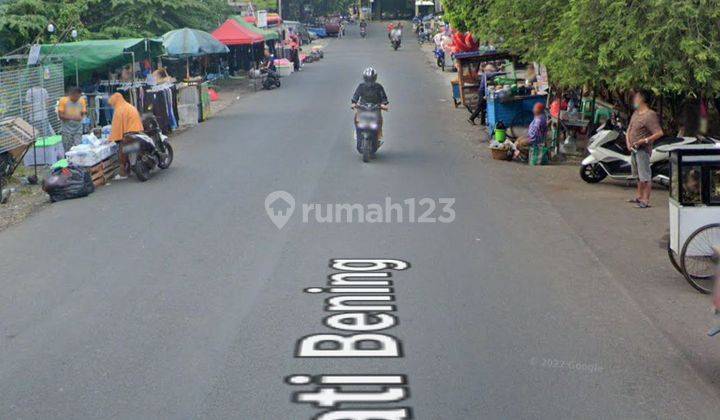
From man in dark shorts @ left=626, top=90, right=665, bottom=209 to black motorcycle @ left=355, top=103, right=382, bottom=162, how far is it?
5.62 metres

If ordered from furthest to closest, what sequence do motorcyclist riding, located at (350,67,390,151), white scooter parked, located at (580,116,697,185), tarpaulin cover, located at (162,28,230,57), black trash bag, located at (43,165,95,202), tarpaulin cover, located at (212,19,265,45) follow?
tarpaulin cover, located at (212,19,265,45) < tarpaulin cover, located at (162,28,230,57) < motorcyclist riding, located at (350,67,390,151) < white scooter parked, located at (580,116,697,185) < black trash bag, located at (43,165,95,202)

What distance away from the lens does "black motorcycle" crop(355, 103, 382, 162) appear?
59.8 ft

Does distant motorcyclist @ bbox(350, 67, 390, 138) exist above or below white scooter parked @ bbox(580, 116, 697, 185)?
above

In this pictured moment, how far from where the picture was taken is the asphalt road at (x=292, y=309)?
6.72 metres

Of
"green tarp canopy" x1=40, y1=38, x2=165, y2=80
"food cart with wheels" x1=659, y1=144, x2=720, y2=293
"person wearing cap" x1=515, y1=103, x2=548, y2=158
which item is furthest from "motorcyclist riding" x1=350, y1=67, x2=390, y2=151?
"food cart with wheels" x1=659, y1=144, x2=720, y2=293

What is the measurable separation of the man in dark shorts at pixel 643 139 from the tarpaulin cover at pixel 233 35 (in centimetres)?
2448

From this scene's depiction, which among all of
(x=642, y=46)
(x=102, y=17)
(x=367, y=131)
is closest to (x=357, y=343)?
(x=642, y=46)

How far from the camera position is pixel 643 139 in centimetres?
1388

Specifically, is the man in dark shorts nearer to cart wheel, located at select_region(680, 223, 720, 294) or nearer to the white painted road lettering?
cart wheel, located at select_region(680, 223, 720, 294)

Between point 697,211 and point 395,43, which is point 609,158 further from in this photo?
point 395,43

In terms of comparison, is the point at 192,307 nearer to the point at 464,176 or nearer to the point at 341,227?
the point at 341,227

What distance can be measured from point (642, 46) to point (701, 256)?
5193 mm

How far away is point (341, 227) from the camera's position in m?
12.7

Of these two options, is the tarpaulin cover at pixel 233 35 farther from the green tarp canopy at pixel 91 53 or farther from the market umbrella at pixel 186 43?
the green tarp canopy at pixel 91 53
